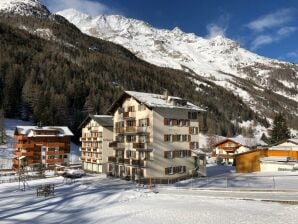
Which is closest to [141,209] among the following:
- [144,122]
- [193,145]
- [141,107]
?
[144,122]

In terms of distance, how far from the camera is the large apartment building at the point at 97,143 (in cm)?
8538

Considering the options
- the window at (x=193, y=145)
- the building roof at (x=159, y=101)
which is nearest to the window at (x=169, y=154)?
the window at (x=193, y=145)

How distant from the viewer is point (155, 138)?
6562 centimetres

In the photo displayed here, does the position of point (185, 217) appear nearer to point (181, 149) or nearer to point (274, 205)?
point (274, 205)

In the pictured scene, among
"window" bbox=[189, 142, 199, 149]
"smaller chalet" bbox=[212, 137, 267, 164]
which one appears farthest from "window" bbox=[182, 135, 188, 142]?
"smaller chalet" bbox=[212, 137, 267, 164]

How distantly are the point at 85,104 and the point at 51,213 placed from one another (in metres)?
151

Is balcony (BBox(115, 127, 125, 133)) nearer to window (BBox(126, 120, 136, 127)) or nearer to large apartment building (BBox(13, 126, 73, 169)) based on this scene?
window (BBox(126, 120, 136, 127))

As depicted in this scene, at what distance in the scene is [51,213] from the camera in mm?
38781

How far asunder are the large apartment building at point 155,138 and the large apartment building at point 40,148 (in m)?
31.4

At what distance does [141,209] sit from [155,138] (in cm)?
2852

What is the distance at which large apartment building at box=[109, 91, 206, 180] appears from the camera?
65.4m

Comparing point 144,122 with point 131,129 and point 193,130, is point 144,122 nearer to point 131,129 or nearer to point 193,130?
point 131,129

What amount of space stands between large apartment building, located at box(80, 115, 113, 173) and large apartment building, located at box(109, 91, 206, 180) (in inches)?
397

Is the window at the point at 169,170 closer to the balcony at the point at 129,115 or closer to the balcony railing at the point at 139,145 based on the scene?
the balcony railing at the point at 139,145
